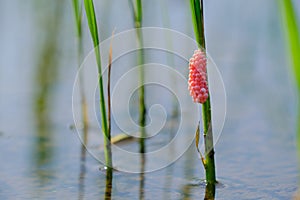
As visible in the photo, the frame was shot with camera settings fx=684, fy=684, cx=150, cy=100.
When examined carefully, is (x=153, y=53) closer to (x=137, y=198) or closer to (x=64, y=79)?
(x=64, y=79)

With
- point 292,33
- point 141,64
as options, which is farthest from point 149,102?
point 292,33

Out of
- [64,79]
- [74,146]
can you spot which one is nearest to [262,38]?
[64,79]

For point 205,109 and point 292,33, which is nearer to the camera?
point 292,33

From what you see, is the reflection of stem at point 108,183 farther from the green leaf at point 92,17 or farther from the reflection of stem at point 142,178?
the green leaf at point 92,17

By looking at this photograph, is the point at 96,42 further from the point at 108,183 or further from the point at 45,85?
the point at 45,85

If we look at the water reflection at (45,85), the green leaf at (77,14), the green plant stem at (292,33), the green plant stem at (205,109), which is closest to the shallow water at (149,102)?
the water reflection at (45,85)

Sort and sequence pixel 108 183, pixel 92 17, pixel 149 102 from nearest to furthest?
1. pixel 92 17
2. pixel 108 183
3. pixel 149 102

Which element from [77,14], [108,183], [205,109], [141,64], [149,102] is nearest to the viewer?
[205,109]

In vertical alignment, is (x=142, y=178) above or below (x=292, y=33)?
below
